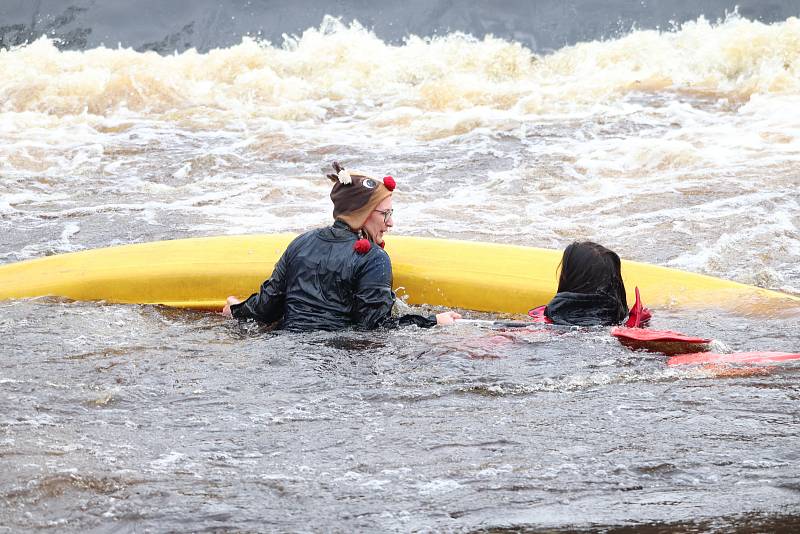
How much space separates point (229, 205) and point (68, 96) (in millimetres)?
5534

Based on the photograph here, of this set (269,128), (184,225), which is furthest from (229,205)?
(269,128)

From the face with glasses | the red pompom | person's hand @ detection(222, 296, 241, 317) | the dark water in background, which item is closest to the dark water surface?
person's hand @ detection(222, 296, 241, 317)

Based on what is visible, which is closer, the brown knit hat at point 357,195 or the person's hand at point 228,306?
the brown knit hat at point 357,195

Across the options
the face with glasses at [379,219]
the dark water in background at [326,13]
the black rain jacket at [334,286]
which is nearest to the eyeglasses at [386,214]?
the face with glasses at [379,219]

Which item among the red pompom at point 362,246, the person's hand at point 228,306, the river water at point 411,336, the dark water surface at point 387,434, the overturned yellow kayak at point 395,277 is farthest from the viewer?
the overturned yellow kayak at point 395,277

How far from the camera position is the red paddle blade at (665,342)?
3.72 m

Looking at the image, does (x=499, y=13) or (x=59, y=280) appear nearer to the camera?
(x=59, y=280)

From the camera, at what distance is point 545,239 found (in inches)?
252

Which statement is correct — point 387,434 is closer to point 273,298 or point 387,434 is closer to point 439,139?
point 273,298

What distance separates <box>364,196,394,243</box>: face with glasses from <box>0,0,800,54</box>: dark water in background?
427 inches

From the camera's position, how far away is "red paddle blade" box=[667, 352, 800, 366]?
353 centimetres

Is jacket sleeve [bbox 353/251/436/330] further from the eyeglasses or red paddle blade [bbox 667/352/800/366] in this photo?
red paddle blade [bbox 667/352/800/366]

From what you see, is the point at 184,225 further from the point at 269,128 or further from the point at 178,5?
the point at 178,5

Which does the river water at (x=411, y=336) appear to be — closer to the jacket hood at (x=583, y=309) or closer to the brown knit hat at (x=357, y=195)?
the jacket hood at (x=583, y=309)
